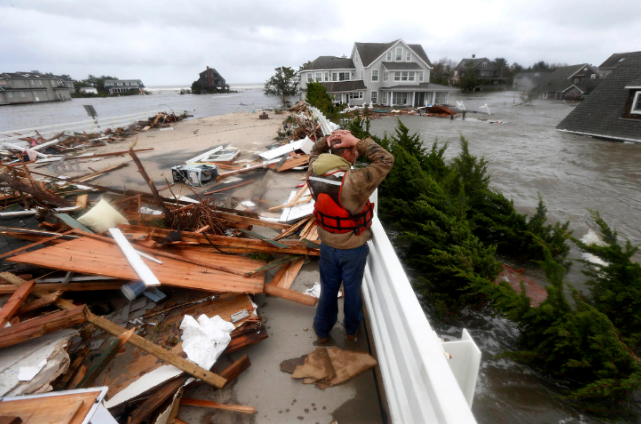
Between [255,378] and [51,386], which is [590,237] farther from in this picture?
[51,386]

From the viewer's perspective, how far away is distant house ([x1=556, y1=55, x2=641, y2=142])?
56.1 feet

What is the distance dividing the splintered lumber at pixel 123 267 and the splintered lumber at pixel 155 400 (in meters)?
0.95

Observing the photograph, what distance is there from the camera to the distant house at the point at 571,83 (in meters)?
51.1

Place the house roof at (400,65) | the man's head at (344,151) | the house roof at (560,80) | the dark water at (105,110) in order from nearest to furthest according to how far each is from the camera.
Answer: the man's head at (344,151) < the dark water at (105,110) < the house roof at (400,65) < the house roof at (560,80)

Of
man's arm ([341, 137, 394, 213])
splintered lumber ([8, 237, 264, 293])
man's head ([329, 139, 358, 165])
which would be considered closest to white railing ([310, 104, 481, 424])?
man's arm ([341, 137, 394, 213])

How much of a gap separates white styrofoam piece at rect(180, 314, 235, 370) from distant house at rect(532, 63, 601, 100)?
6876cm

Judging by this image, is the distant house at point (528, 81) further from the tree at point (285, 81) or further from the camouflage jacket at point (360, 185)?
the camouflage jacket at point (360, 185)

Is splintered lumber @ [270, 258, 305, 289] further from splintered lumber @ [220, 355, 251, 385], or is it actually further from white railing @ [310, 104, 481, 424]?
white railing @ [310, 104, 481, 424]

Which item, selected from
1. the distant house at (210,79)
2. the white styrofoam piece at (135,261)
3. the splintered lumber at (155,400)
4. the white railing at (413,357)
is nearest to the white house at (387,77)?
the white styrofoam piece at (135,261)

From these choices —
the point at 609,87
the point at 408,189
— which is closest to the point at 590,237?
the point at 408,189

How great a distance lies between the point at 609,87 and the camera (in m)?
Answer: 18.7

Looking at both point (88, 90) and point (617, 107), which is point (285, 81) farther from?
point (88, 90)

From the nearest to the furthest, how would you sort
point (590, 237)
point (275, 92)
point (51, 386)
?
point (51, 386) < point (590, 237) < point (275, 92)

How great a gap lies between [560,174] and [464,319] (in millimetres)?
13425
